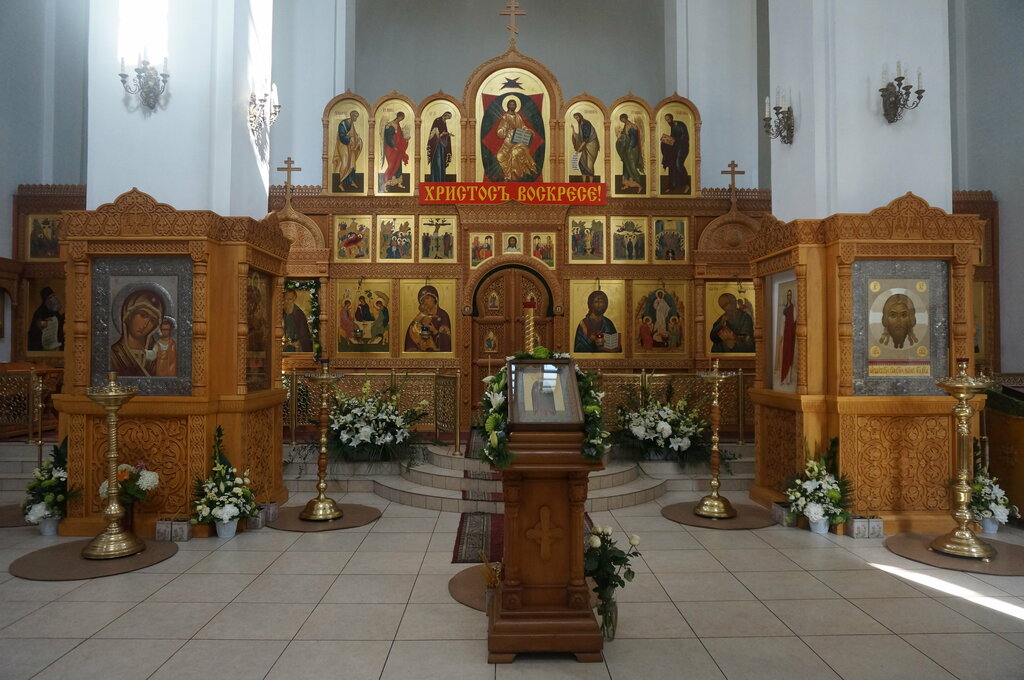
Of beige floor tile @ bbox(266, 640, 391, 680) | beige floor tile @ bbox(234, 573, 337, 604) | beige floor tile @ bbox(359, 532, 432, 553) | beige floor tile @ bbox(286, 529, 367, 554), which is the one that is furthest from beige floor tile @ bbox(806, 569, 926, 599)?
beige floor tile @ bbox(286, 529, 367, 554)

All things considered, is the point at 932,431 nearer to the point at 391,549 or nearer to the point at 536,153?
the point at 391,549

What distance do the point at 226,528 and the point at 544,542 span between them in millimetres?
3802

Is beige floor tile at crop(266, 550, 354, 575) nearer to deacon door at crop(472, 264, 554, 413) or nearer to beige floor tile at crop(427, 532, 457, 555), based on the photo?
beige floor tile at crop(427, 532, 457, 555)

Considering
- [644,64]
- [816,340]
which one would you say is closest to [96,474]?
[816,340]

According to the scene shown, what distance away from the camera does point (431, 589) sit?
468 cm

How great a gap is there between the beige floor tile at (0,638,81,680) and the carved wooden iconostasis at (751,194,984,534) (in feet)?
20.9

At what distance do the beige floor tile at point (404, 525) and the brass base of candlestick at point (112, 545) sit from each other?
2108mm

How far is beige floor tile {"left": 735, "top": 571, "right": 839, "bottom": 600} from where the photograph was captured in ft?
14.9

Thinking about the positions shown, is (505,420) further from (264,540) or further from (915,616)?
(264,540)

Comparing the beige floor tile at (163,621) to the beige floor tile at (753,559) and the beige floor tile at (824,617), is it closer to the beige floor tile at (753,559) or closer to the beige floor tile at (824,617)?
the beige floor tile at (824,617)

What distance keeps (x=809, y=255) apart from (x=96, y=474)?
7.48 meters

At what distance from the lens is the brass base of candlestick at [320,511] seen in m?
Answer: 6.50

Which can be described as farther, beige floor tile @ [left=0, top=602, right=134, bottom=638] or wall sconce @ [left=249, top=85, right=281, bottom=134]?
wall sconce @ [left=249, top=85, right=281, bottom=134]

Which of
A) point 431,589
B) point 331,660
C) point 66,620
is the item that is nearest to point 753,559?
point 431,589
